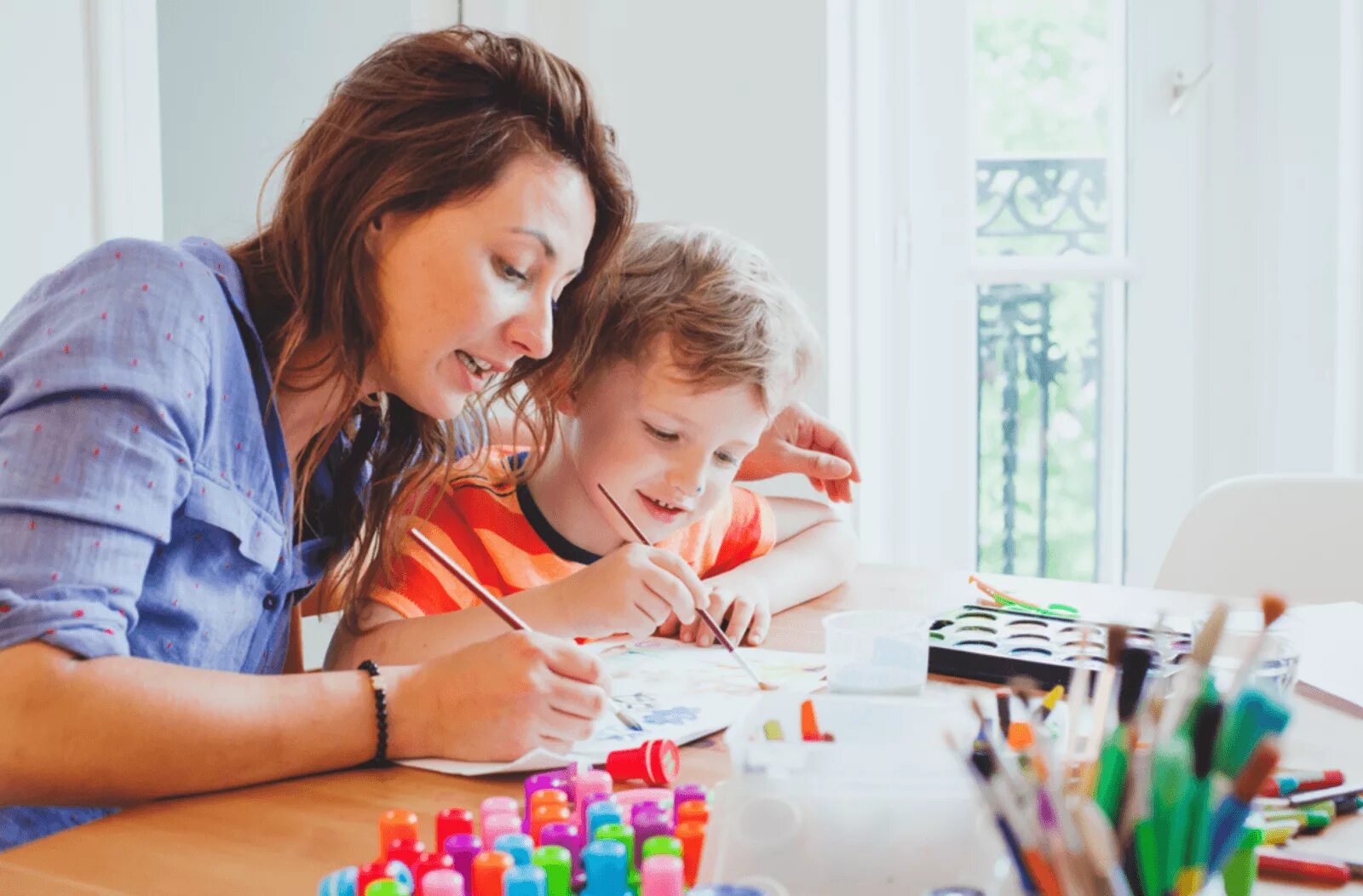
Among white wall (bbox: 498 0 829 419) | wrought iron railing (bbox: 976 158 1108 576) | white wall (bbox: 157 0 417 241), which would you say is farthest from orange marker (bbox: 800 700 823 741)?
wrought iron railing (bbox: 976 158 1108 576)

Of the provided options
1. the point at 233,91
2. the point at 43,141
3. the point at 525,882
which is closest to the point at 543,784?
the point at 525,882

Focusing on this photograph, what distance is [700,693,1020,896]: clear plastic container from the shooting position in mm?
486

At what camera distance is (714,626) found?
0.99 meters

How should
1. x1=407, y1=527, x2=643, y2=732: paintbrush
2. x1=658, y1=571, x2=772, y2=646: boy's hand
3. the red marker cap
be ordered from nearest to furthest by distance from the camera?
the red marker cap
x1=407, y1=527, x2=643, y2=732: paintbrush
x1=658, y1=571, x2=772, y2=646: boy's hand

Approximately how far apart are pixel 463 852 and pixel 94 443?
340 millimetres

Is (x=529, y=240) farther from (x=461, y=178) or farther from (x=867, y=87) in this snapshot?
(x=867, y=87)

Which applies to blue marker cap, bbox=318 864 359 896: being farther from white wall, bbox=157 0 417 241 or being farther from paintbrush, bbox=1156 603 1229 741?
white wall, bbox=157 0 417 241

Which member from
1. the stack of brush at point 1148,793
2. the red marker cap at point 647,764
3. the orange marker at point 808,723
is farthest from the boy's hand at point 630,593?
the stack of brush at point 1148,793

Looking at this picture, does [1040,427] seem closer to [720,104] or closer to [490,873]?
[720,104]

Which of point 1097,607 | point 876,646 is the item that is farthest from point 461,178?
point 1097,607

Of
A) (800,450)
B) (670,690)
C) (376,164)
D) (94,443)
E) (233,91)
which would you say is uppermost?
(233,91)

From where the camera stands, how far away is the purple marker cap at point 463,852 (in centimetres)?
57

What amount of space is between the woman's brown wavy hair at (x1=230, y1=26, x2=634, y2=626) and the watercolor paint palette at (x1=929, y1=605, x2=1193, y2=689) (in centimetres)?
48

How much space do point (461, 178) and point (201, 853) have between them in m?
0.51
